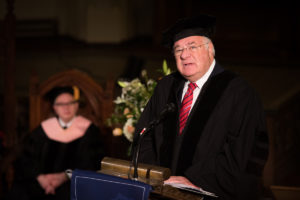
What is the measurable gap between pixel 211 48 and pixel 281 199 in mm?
1544

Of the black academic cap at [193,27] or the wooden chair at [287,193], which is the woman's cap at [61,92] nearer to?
the black academic cap at [193,27]

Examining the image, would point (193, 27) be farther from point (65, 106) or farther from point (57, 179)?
point (57, 179)

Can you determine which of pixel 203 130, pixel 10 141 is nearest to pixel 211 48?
pixel 203 130

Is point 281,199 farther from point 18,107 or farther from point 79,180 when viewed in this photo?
point 18,107

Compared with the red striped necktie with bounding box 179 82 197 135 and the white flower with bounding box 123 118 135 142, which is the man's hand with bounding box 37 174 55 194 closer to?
the white flower with bounding box 123 118 135 142

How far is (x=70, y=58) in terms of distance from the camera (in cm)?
948

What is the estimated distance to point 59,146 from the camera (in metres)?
3.82

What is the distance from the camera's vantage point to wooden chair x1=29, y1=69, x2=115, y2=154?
407 cm

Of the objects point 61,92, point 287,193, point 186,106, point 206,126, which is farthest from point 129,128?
point 287,193

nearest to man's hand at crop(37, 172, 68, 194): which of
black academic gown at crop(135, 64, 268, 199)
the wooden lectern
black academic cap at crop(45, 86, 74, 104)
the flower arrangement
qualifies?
black academic cap at crop(45, 86, 74, 104)

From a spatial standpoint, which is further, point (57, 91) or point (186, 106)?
point (57, 91)

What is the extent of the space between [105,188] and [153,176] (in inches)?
10.8

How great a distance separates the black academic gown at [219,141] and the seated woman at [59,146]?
54.8 inches

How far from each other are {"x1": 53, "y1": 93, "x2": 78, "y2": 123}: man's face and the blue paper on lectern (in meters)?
1.84
